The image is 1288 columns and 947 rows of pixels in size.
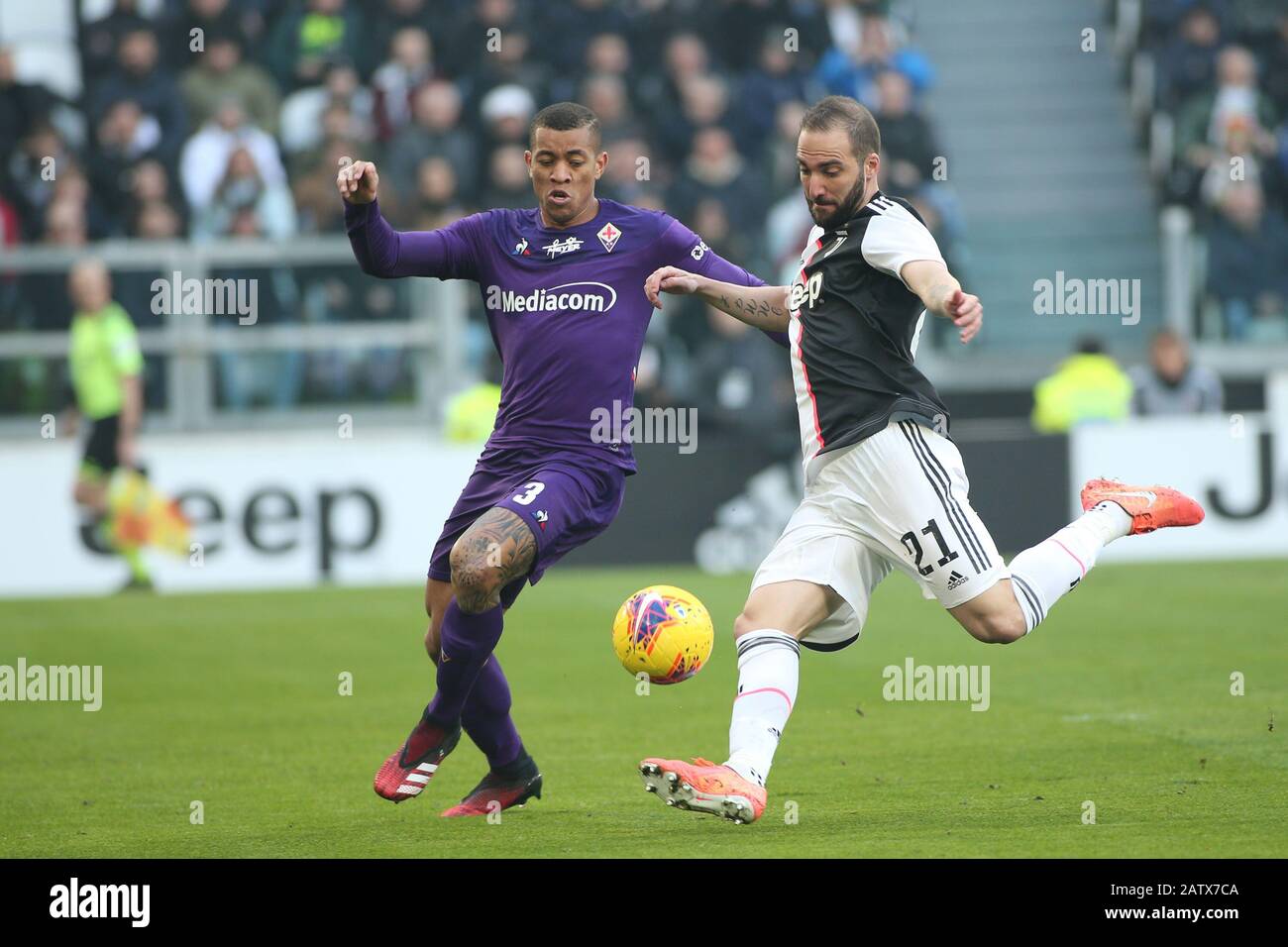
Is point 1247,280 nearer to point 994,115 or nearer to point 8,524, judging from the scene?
point 994,115

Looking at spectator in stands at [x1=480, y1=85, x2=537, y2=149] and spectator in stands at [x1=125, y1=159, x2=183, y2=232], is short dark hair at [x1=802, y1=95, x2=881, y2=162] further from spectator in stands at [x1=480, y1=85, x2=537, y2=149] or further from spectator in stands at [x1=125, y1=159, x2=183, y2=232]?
spectator in stands at [x1=125, y1=159, x2=183, y2=232]

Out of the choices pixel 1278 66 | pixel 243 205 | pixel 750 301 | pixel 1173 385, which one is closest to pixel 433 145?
pixel 243 205

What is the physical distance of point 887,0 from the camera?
68.9ft

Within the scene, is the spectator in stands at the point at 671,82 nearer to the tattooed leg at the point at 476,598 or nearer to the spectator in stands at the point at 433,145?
the spectator in stands at the point at 433,145

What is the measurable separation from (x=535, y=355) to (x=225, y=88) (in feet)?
39.2

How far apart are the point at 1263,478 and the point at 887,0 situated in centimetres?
711

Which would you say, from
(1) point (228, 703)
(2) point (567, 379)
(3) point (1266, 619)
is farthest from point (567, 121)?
(3) point (1266, 619)

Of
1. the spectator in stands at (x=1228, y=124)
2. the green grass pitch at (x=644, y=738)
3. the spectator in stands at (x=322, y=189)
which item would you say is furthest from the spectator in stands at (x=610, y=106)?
the spectator in stands at (x=1228, y=124)

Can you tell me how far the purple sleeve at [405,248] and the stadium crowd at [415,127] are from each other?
8877 mm

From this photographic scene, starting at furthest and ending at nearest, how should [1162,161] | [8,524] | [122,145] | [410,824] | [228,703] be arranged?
[1162,161]
[122,145]
[8,524]
[228,703]
[410,824]

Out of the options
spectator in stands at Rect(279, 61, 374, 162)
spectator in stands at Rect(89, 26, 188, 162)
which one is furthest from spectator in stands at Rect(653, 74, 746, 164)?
spectator in stands at Rect(89, 26, 188, 162)

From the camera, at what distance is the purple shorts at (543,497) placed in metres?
7.04

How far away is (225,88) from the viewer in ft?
60.4

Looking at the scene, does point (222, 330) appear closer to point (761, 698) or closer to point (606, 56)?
point (606, 56)
